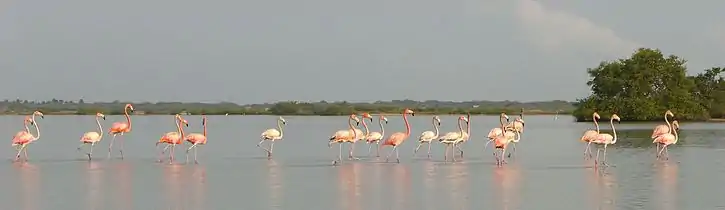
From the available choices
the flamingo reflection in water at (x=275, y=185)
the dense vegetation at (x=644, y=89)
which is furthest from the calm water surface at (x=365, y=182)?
the dense vegetation at (x=644, y=89)

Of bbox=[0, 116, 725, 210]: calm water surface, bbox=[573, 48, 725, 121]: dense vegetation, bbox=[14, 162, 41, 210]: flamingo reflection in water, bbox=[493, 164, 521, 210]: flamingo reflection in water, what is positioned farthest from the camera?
bbox=[573, 48, 725, 121]: dense vegetation

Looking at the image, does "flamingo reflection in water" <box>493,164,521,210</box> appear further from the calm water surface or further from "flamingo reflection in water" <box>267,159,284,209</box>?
"flamingo reflection in water" <box>267,159,284,209</box>

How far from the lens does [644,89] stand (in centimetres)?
5988

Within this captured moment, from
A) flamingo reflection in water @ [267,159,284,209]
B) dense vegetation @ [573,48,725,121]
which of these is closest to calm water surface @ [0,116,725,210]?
Result: flamingo reflection in water @ [267,159,284,209]

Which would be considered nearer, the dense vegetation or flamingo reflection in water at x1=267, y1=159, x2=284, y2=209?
flamingo reflection in water at x1=267, y1=159, x2=284, y2=209

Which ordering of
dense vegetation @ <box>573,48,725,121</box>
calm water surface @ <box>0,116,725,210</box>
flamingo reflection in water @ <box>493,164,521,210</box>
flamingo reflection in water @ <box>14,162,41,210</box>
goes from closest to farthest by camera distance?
flamingo reflection in water @ <box>493,164,521,210</box>
calm water surface @ <box>0,116,725,210</box>
flamingo reflection in water @ <box>14,162,41,210</box>
dense vegetation @ <box>573,48,725,121</box>

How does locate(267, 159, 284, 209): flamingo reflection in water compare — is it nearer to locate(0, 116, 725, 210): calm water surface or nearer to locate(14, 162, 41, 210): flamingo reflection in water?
locate(0, 116, 725, 210): calm water surface

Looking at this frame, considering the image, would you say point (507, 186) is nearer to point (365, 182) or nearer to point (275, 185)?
point (365, 182)

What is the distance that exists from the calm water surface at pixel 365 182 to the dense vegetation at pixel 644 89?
3394 centimetres

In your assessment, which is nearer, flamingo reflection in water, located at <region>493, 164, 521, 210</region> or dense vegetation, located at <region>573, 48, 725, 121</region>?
flamingo reflection in water, located at <region>493, 164, 521, 210</region>

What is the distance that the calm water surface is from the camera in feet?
46.0

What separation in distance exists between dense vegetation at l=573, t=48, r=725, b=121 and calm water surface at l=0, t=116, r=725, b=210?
1336 inches

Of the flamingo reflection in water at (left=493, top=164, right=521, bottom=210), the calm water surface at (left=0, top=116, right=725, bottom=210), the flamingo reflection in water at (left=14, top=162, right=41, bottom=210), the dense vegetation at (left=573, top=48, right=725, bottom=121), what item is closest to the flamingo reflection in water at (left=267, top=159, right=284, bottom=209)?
the calm water surface at (left=0, top=116, right=725, bottom=210)

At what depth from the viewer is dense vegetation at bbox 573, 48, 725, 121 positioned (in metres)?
59.4
